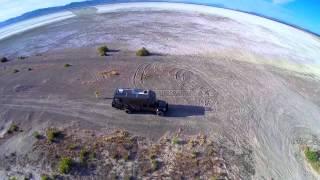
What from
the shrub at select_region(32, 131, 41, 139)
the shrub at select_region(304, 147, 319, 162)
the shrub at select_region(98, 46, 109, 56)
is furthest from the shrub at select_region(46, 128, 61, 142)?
the shrub at select_region(304, 147, 319, 162)

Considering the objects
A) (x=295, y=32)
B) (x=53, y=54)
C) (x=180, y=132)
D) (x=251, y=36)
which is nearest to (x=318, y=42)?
(x=295, y=32)

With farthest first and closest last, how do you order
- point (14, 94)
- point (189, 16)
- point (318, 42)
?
point (189, 16), point (318, 42), point (14, 94)

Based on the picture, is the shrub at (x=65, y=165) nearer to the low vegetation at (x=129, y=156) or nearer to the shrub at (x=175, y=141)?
the low vegetation at (x=129, y=156)

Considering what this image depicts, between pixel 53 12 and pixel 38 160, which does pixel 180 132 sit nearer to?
pixel 38 160

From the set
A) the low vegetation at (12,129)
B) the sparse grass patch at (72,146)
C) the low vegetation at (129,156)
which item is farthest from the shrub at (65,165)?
the low vegetation at (12,129)

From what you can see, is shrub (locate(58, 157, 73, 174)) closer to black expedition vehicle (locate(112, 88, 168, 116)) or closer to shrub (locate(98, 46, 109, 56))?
black expedition vehicle (locate(112, 88, 168, 116))
